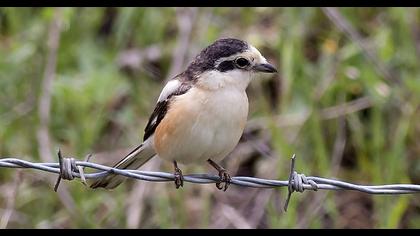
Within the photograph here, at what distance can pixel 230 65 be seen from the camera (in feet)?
14.4

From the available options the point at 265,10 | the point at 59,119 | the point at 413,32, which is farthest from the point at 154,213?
the point at 413,32

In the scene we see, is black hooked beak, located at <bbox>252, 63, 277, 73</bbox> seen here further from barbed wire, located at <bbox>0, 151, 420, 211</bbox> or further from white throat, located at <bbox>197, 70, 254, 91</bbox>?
barbed wire, located at <bbox>0, 151, 420, 211</bbox>

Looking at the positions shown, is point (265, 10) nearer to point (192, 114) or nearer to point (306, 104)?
point (306, 104)

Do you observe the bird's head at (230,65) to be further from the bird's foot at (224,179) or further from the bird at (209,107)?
the bird's foot at (224,179)

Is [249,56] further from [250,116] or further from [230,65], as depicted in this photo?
[250,116]

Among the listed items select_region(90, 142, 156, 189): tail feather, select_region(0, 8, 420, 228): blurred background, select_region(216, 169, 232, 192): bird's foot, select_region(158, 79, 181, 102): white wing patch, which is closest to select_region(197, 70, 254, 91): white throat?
select_region(158, 79, 181, 102): white wing patch

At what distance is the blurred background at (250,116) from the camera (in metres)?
6.23

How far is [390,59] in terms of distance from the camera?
659 cm

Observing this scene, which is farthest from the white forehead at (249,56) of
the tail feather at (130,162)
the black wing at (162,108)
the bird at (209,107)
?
the tail feather at (130,162)

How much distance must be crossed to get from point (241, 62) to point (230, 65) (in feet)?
0.19

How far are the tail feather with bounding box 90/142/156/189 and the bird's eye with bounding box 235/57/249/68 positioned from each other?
710 millimetres

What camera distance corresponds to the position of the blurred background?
6.23 metres

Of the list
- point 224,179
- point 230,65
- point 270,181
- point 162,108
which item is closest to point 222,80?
Answer: point 230,65
